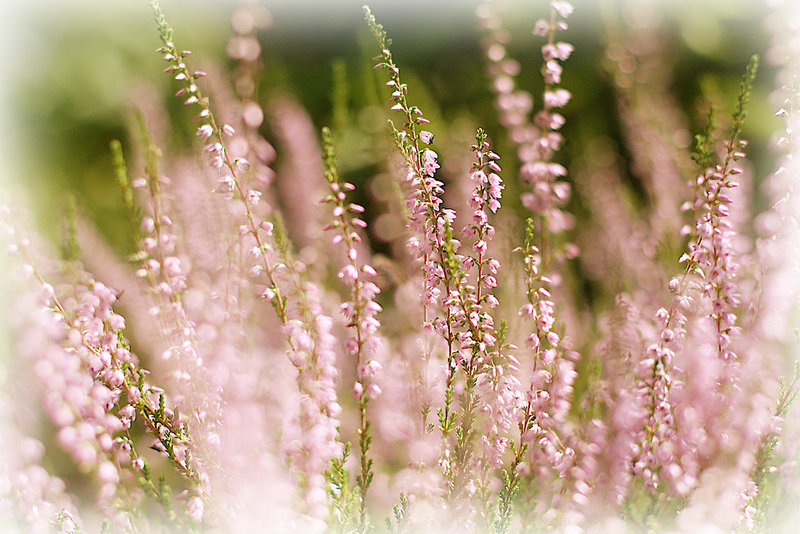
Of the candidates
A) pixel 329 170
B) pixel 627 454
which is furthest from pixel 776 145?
pixel 329 170

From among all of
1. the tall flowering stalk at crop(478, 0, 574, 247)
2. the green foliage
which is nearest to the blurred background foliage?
the tall flowering stalk at crop(478, 0, 574, 247)

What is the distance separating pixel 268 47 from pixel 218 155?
10.9ft

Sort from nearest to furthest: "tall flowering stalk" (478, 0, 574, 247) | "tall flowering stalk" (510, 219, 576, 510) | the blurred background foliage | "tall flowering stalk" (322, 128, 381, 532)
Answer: "tall flowering stalk" (322, 128, 381, 532), "tall flowering stalk" (510, 219, 576, 510), "tall flowering stalk" (478, 0, 574, 247), the blurred background foliage

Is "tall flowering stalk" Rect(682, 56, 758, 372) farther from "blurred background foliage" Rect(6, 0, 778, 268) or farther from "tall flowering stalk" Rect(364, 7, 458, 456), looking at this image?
"blurred background foliage" Rect(6, 0, 778, 268)

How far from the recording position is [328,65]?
4.47 m

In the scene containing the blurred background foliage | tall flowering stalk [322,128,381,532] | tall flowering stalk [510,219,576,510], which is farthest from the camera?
the blurred background foliage

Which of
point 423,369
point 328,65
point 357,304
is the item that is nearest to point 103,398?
point 357,304

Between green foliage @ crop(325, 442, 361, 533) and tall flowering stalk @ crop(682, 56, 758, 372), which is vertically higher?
tall flowering stalk @ crop(682, 56, 758, 372)

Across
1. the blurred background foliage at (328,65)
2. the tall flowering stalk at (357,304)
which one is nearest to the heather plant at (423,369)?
the tall flowering stalk at (357,304)

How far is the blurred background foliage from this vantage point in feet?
12.6

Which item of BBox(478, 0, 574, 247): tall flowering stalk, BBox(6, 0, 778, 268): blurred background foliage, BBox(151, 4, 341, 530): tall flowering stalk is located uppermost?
BBox(6, 0, 778, 268): blurred background foliage

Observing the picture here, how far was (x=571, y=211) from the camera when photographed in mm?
3822

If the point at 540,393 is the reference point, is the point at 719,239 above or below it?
above

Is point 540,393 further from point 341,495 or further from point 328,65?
point 328,65
